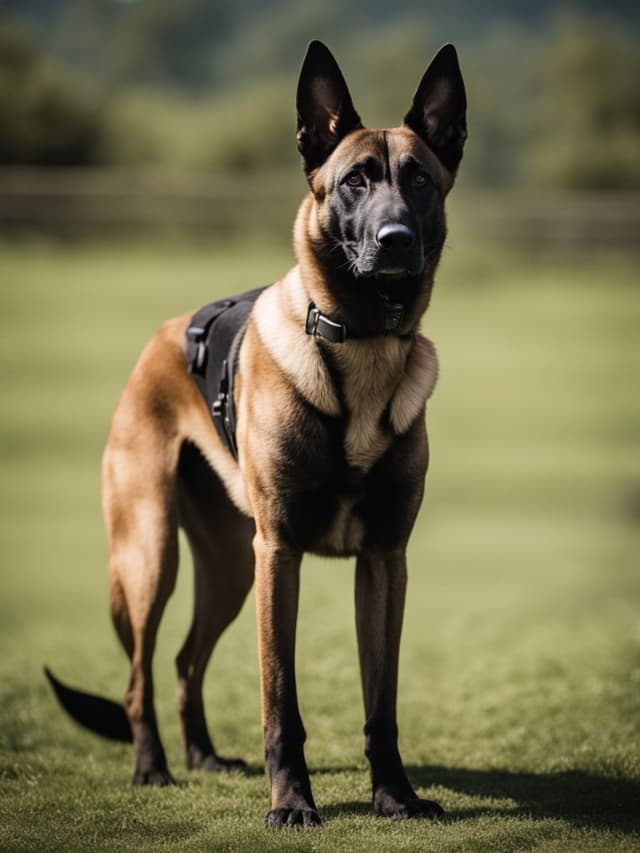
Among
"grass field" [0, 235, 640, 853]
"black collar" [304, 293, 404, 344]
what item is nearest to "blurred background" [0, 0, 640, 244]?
"grass field" [0, 235, 640, 853]

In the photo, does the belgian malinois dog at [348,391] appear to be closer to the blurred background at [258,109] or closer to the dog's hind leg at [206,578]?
the dog's hind leg at [206,578]

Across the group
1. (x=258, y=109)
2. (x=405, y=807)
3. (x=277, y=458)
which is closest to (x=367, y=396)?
(x=277, y=458)

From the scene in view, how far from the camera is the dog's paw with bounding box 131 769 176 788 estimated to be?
14.5 ft

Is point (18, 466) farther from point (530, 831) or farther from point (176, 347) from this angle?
point (530, 831)

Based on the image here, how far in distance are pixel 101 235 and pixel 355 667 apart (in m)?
24.5

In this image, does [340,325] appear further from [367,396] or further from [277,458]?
[277,458]

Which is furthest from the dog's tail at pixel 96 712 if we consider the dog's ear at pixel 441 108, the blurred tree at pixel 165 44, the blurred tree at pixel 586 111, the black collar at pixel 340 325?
the blurred tree at pixel 165 44

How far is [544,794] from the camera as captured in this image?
4117 mm

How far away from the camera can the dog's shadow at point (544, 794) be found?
3.78 metres

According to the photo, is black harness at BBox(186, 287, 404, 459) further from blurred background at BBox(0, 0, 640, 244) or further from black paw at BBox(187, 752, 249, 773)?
blurred background at BBox(0, 0, 640, 244)

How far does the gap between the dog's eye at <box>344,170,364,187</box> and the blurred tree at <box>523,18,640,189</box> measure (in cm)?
3088

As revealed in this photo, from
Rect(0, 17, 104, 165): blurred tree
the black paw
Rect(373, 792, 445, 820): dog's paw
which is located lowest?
the black paw

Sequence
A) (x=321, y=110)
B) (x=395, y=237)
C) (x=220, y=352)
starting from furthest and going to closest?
(x=220, y=352), (x=321, y=110), (x=395, y=237)

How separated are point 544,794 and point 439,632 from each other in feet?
13.1
